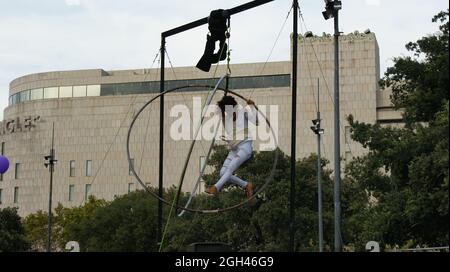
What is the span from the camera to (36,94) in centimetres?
9431

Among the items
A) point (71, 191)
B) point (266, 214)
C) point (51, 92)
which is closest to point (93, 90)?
point (51, 92)

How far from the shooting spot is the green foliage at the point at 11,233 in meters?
56.8

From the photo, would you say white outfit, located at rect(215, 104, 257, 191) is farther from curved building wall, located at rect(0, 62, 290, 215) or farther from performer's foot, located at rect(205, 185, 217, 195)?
curved building wall, located at rect(0, 62, 290, 215)

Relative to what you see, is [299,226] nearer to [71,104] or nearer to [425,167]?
[425,167]

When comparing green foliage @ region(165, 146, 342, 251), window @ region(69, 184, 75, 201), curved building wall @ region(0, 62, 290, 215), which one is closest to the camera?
green foliage @ region(165, 146, 342, 251)

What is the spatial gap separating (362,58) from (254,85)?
→ 12128mm

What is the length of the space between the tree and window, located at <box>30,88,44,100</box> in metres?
67.2

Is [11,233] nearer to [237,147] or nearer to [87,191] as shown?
[87,191]

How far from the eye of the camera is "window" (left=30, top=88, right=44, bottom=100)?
308 feet

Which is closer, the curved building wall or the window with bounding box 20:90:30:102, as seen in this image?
the curved building wall

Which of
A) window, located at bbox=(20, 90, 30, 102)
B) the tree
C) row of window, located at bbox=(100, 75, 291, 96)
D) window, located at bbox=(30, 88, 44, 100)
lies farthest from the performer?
window, located at bbox=(20, 90, 30, 102)

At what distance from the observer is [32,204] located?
303 ft

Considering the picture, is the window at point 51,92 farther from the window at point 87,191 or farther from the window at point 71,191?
the window at point 87,191
